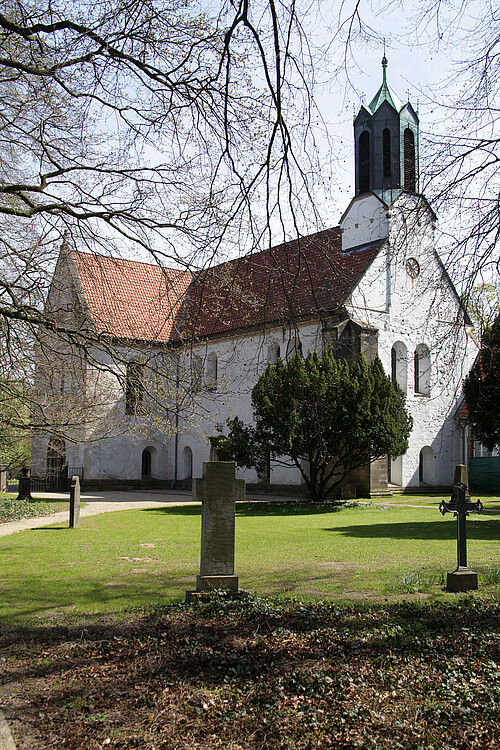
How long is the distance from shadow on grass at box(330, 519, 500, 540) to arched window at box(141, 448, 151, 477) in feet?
71.8

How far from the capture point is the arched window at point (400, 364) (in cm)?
2898

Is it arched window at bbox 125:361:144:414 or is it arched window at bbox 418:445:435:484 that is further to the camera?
arched window at bbox 418:445:435:484

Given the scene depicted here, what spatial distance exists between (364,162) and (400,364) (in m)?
9.38

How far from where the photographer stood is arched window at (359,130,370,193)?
1149 inches

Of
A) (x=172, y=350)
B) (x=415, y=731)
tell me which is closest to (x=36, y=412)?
(x=172, y=350)

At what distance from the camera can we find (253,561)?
1018cm

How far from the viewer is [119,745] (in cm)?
370

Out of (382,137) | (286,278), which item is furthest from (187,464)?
(286,278)

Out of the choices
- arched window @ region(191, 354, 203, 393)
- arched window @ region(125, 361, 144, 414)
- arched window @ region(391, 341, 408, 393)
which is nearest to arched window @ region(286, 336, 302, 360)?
arched window @ region(191, 354, 203, 393)

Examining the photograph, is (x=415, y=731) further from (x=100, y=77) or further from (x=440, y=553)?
(x=100, y=77)

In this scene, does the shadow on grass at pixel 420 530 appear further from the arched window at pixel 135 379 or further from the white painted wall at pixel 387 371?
the arched window at pixel 135 379

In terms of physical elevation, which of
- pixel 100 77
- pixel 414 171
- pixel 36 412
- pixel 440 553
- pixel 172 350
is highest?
pixel 100 77

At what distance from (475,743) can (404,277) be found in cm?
2656

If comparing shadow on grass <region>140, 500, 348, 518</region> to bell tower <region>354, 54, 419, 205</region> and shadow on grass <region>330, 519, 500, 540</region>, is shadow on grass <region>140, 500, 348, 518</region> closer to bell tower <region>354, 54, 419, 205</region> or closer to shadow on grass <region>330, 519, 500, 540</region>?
shadow on grass <region>330, 519, 500, 540</region>
